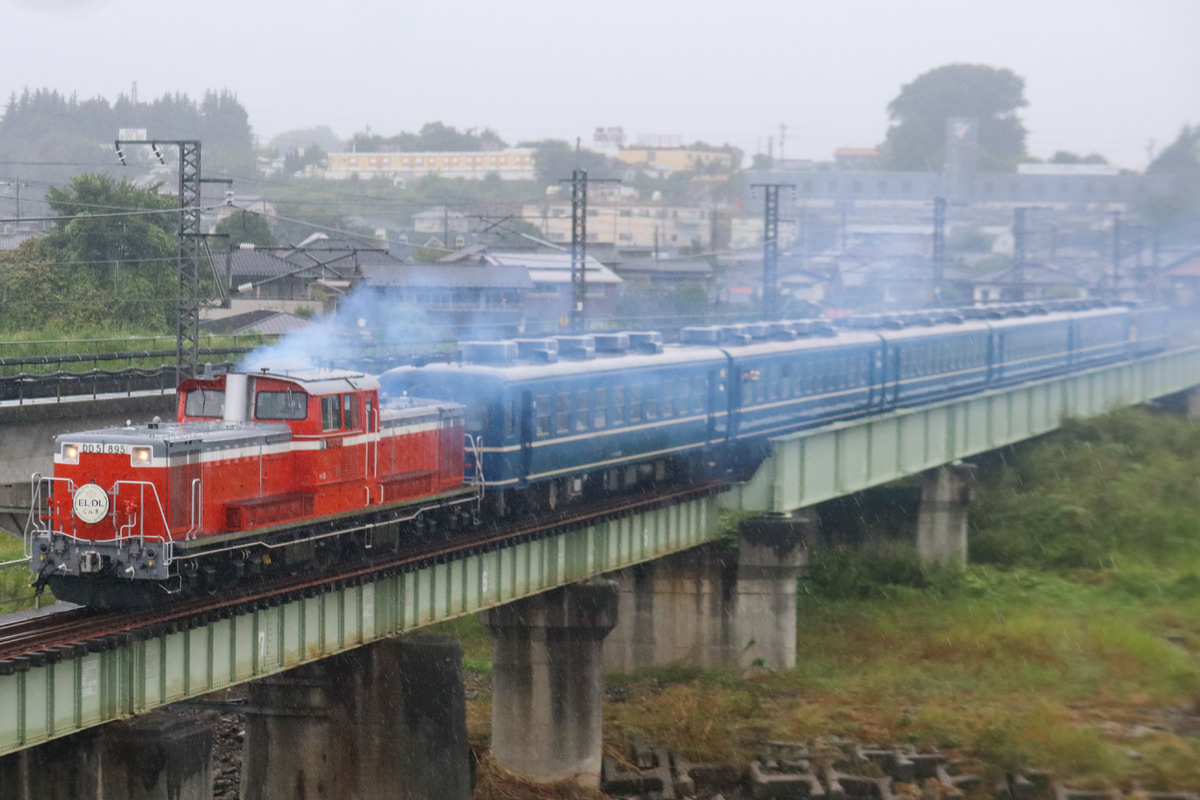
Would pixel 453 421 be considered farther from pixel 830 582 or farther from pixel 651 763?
pixel 830 582

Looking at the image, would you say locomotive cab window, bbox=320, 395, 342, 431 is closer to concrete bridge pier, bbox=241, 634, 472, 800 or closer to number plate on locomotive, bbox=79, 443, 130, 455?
number plate on locomotive, bbox=79, 443, 130, 455

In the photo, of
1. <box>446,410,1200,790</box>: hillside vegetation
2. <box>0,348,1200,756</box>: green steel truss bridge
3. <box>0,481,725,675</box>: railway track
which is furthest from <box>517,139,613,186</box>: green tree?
<box>0,481,725,675</box>: railway track

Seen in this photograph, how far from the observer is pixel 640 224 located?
500 ft

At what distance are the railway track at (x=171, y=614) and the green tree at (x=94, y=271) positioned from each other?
31.7 metres

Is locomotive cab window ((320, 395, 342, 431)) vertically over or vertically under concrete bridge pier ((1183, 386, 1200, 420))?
over

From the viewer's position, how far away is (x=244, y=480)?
19.1 meters

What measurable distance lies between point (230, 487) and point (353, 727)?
25.8 ft

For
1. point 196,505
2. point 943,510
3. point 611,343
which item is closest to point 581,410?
point 611,343

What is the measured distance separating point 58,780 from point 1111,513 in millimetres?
37883

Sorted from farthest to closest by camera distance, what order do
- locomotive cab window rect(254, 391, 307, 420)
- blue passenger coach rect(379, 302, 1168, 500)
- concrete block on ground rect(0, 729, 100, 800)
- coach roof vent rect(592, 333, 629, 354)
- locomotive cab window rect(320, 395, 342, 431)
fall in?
coach roof vent rect(592, 333, 629, 354)
blue passenger coach rect(379, 302, 1168, 500)
locomotive cab window rect(320, 395, 342, 431)
locomotive cab window rect(254, 391, 307, 420)
concrete block on ground rect(0, 729, 100, 800)

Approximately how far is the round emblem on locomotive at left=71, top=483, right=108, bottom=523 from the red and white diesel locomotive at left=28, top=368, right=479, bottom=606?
2cm

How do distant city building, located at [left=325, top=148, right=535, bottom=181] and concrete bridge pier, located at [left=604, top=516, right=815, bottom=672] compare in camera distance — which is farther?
distant city building, located at [left=325, top=148, right=535, bottom=181]

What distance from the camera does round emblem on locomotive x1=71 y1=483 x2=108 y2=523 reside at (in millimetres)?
17766

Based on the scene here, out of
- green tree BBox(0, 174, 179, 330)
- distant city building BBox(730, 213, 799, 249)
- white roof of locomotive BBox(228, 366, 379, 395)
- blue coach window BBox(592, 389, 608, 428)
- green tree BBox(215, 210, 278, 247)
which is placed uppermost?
distant city building BBox(730, 213, 799, 249)
